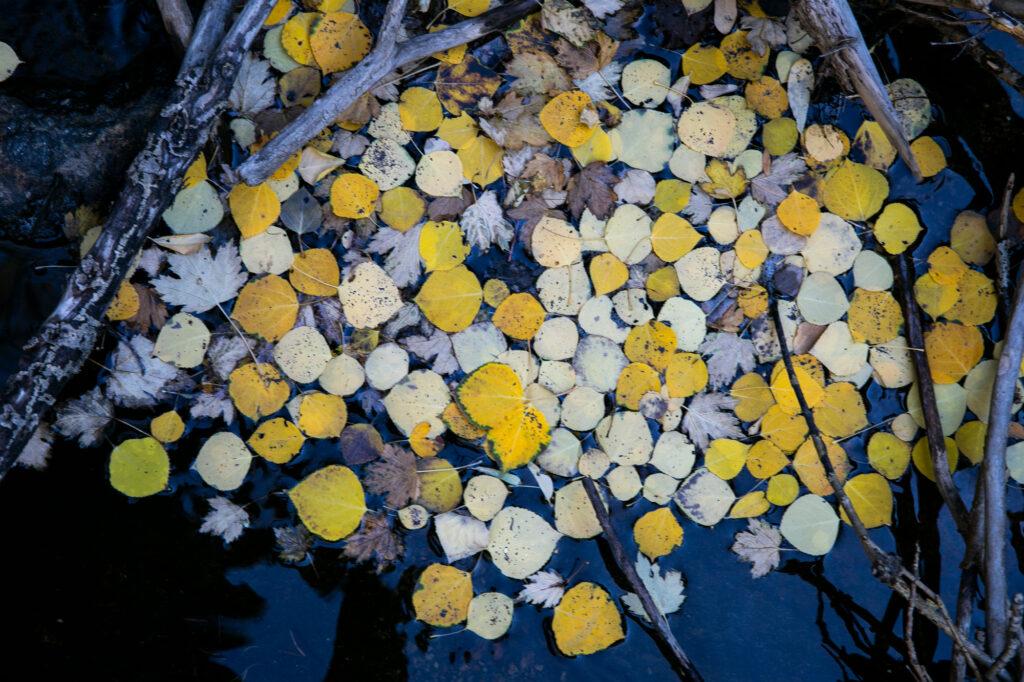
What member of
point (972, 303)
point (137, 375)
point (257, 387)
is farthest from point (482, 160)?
point (972, 303)

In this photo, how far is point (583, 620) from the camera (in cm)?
176

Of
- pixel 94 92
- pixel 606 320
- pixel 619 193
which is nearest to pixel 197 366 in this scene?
pixel 94 92

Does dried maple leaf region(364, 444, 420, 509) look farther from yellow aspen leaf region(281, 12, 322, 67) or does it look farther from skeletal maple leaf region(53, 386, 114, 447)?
yellow aspen leaf region(281, 12, 322, 67)

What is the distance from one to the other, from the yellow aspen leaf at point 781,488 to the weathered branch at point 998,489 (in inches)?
17.6

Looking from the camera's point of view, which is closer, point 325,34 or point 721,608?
point 325,34

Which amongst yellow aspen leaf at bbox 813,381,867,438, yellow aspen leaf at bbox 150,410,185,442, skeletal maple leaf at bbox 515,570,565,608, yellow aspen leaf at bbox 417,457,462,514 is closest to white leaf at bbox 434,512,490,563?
yellow aspen leaf at bbox 417,457,462,514

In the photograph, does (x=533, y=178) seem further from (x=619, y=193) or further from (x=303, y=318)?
(x=303, y=318)

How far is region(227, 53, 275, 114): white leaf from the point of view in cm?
171

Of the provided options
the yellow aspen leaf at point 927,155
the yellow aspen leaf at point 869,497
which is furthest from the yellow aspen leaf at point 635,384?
the yellow aspen leaf at point 927,155

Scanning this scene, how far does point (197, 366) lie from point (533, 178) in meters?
1.04

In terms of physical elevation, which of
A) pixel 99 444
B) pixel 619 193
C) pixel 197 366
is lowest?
pixel 99 444

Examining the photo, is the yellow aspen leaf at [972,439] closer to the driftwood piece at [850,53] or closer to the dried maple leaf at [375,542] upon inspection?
the driftwood piece at [850,53]

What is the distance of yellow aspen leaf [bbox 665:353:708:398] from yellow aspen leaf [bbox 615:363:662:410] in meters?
0.04

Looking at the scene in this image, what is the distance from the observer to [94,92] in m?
1.75
